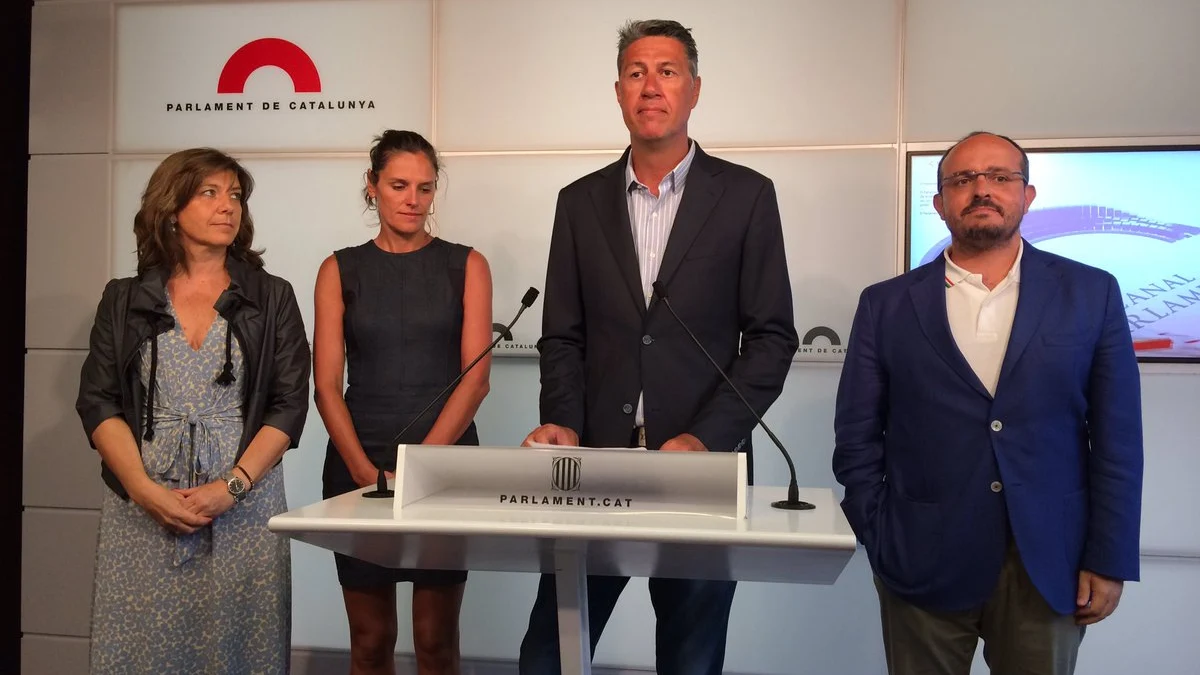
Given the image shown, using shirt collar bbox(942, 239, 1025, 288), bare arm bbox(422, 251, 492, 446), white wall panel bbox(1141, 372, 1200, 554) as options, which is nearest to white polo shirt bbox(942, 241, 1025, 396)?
shirt collar bbox(942, 239, 1025, 288)

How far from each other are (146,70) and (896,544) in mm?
3379

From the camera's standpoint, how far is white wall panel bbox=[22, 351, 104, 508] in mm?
4121

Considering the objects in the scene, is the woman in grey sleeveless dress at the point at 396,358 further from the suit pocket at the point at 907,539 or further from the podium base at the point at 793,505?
the podium base at the point at 793,505

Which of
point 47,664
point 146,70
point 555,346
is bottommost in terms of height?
point 47,664

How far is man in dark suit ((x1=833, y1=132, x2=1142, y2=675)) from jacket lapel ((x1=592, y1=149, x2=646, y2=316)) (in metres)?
0.56

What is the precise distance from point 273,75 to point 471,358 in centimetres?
186

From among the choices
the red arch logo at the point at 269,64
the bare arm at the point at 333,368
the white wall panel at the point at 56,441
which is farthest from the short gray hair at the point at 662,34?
the white wall panel at the point at 56,441

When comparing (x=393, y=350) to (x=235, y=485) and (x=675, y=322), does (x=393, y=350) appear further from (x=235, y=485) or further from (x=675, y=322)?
(x=675, y=322)

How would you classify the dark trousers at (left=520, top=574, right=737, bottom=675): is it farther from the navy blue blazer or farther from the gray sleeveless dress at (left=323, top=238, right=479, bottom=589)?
the gray sleeveless dress at (left=323, top=238, right=479, bottom=589)

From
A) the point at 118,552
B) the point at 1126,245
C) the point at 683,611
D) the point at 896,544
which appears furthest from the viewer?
the point at 1126,245

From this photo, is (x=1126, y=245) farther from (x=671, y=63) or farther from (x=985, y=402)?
(x=671, y=63)

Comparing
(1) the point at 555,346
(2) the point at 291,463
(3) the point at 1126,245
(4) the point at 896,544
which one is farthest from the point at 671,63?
(2) the point at 291,463

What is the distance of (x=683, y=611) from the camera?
2164mm

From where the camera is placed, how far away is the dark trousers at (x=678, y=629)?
6.89 ft
